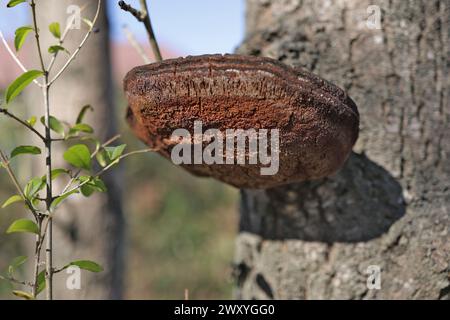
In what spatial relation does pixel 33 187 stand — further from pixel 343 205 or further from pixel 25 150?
pixel 343 205

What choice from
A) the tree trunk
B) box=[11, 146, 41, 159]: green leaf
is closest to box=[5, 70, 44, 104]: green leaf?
box=[11, 146, 41, 159]: green leaf

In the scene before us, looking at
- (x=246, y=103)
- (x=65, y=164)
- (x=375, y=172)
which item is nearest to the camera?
(x=246, y=103)

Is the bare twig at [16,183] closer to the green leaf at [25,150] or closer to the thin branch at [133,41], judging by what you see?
the green leaf at [25,150]

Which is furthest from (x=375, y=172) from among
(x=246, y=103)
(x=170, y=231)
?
(x=170, y=231)

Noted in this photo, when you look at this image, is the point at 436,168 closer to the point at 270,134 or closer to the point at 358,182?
the point at 358,182

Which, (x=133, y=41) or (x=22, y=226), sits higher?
(x=133, y=41)

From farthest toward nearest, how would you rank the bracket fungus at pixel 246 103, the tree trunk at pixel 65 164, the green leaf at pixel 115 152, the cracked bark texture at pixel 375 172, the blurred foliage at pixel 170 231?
the blurred foliage at pixel 170 231 → the tree trunk at pixel 65 164 → the cracked bark texture at pixel 375 172 → the green leaf at pixel 115 152 → the bracket fungus at pixel 246 103

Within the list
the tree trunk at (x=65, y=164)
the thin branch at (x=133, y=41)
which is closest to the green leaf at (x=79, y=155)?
the thin branch at (x=133, y=41)
